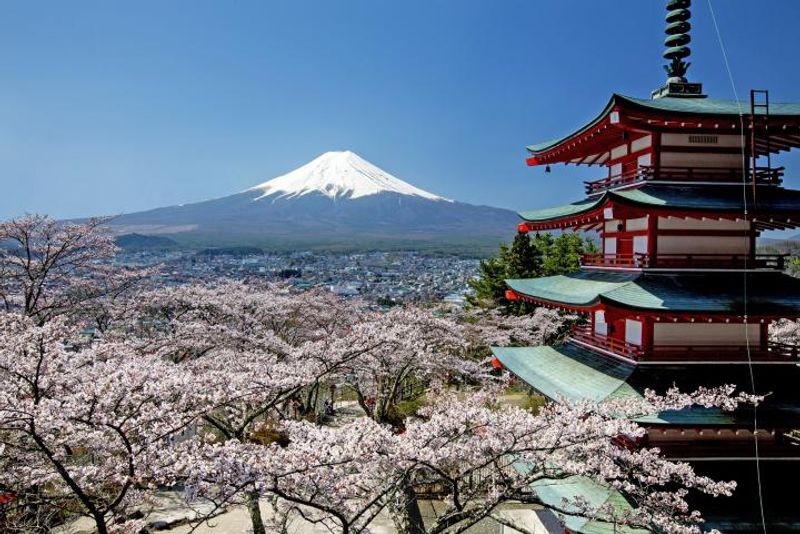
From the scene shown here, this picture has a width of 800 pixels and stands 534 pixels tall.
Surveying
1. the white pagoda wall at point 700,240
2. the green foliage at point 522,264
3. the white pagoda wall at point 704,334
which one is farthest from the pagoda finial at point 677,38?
the green foliage at point 522,264

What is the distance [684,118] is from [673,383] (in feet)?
13.1

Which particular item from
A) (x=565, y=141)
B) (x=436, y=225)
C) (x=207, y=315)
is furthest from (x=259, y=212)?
(x=565, y=141)

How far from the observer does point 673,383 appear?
688 cm

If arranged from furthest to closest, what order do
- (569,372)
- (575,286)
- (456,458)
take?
(575,286)
(569,372)
(456,458)

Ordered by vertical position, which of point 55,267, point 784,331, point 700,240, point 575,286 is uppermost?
point 700,240

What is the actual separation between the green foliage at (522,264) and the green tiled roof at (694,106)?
59.5 ft

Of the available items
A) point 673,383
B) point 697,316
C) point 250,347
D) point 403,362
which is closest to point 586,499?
point 673,383

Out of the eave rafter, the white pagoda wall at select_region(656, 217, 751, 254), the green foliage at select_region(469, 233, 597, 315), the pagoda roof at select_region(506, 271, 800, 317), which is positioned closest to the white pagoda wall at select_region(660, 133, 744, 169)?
the white pagoda wall at select_region(656, 217, 751, 254)

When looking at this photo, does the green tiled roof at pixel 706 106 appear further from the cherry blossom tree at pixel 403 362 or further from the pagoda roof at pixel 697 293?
the cherry blossom tree at pixel 403 362

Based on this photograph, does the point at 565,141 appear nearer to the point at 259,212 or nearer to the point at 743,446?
the point at 743,446

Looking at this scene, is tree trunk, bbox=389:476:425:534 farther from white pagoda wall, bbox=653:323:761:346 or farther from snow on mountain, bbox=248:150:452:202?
snow on mountain, bbox=248:150:452:202

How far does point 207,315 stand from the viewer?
1586cm

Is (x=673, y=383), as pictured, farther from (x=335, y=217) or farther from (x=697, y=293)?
(x=335, y=217)

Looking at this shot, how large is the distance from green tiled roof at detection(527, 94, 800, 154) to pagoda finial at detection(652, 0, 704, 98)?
1.15ft
